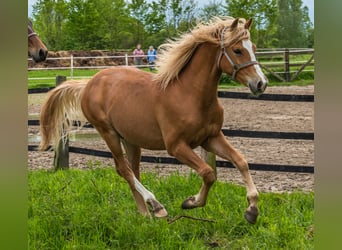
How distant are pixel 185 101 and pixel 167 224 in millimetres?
884

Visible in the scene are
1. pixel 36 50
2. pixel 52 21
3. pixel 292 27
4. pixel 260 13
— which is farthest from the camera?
pixel 292 27

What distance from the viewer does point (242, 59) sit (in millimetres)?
2963

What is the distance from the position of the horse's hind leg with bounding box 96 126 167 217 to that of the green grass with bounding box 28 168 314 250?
0.43 feet

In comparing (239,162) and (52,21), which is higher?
(52,21)

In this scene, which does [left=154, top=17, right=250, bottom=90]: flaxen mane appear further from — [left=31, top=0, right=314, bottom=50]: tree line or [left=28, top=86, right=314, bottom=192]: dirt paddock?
[left=31, top=0, right=314, bottom=50]: tree line

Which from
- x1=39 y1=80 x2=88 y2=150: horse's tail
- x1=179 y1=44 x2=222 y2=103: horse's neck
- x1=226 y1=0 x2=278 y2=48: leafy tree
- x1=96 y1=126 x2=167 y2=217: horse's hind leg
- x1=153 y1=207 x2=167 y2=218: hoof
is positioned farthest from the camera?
x1=226 y1=0 x2=278 y2=48: leafy tree

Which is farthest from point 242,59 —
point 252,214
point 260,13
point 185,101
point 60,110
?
point 260,13

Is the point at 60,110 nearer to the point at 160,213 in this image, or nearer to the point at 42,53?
the point at 42,53

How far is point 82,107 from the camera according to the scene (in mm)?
4266

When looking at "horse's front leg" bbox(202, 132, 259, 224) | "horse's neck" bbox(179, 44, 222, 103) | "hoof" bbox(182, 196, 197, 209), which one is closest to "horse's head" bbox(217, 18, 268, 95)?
"horse's neck" bbox(179, 44, 222, 103)

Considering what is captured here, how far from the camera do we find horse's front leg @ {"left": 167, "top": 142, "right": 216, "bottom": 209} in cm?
324
